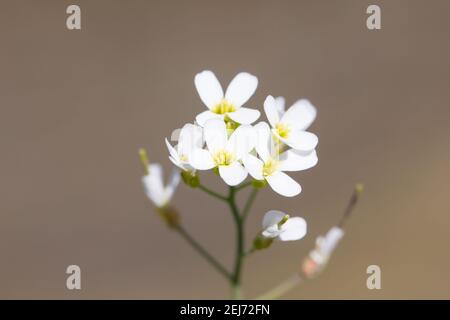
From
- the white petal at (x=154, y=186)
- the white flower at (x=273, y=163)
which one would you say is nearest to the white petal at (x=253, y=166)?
the white flower at (x=273, y=163)

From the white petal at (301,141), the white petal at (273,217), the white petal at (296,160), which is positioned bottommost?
the white petal at (273,217)

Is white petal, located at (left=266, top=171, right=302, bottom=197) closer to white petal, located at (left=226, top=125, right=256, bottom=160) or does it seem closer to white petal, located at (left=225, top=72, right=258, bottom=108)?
white petal, located at (left=226, top=125, right=256, bottom=160)

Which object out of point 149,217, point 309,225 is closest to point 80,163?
point 149,217

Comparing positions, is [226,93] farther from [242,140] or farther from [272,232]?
[272,232]

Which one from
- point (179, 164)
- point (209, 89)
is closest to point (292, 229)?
point (179, 164)

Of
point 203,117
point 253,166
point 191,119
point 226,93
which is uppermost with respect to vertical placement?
point 191,119

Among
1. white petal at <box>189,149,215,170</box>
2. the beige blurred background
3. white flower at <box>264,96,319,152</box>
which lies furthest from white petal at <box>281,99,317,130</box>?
the beige blurred background

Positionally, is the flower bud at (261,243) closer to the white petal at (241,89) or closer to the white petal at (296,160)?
the white petal at (296,160)
